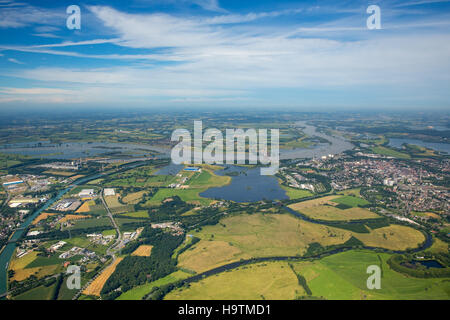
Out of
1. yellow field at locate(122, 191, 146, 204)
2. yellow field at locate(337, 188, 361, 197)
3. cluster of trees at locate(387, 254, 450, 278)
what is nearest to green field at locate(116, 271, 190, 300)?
cluster of trees at locate(387, 254, 450, 278)

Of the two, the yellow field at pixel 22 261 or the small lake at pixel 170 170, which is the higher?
the small lake at pixel 170 170

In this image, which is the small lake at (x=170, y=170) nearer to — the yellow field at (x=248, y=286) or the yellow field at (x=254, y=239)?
the yellow field at (x=254, y=239)

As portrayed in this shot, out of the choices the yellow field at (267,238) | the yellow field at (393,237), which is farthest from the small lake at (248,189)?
the yellow field at (393,237)

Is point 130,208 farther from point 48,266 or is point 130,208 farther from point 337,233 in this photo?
point 337,233

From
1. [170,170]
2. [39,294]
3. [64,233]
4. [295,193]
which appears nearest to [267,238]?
[295,193]
